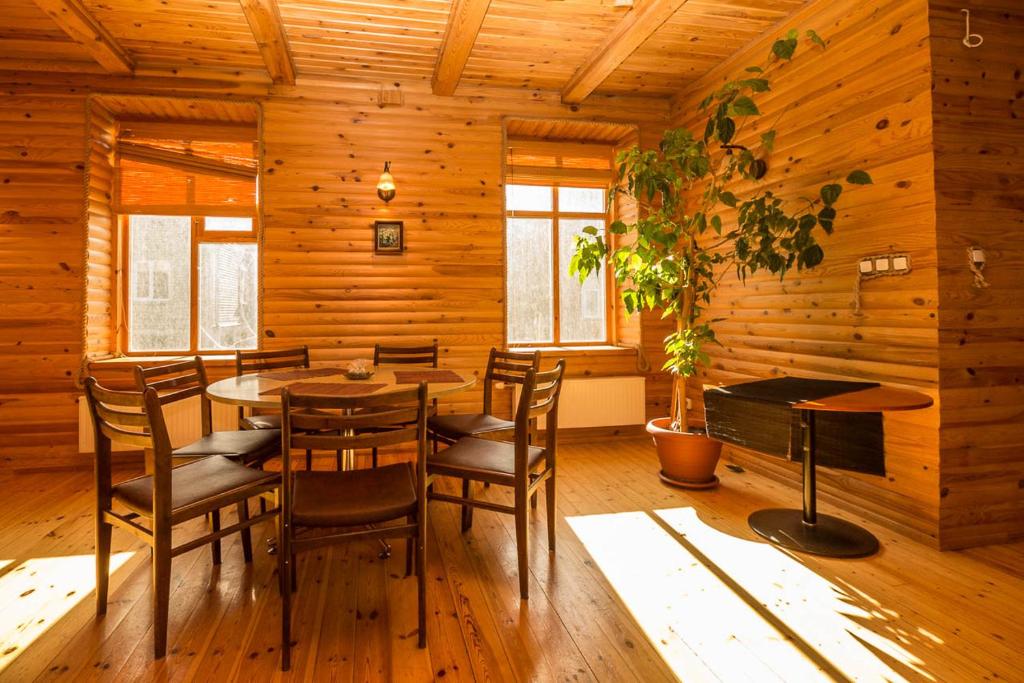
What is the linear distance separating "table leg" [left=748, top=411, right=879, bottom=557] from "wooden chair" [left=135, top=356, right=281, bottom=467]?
265 centimetres

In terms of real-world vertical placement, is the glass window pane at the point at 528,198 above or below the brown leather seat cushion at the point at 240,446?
above

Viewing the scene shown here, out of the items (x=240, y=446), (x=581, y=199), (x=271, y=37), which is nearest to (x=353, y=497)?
(x=240, y=446)

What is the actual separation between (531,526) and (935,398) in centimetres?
219

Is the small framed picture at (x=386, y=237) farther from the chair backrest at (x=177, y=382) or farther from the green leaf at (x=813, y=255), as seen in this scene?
the green leaf at (x=813, y=255)

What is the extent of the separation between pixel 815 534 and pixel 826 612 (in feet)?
2.53

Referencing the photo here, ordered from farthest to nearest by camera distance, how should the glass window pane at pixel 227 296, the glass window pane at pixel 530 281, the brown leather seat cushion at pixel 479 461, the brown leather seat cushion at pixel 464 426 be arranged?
the glass window pane at pixel 530 281
the glass window pane at pixel 227 296
the brown leather seat cushion at pixel 464 426
the brown leather seat cushion at pixel 479 461

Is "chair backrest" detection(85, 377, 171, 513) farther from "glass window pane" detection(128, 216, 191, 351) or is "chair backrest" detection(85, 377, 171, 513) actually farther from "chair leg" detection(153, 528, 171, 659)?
"glass window pane" detection(128, 216, 191, 351)

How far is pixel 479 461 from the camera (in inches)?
94.3

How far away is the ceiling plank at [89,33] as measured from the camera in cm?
321

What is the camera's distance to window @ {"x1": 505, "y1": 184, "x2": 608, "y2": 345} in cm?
507

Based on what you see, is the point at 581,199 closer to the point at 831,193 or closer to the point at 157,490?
the point at 831,193

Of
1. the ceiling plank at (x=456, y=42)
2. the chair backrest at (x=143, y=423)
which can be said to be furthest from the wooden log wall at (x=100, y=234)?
the chair backrest at (x=143, y=423)

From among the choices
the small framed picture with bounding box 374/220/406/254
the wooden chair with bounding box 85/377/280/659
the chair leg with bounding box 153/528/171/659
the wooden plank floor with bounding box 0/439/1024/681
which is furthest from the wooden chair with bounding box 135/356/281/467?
the small framed picture with bounding box 374/220/406/254

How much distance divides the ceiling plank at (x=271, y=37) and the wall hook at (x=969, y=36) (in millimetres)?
3837
